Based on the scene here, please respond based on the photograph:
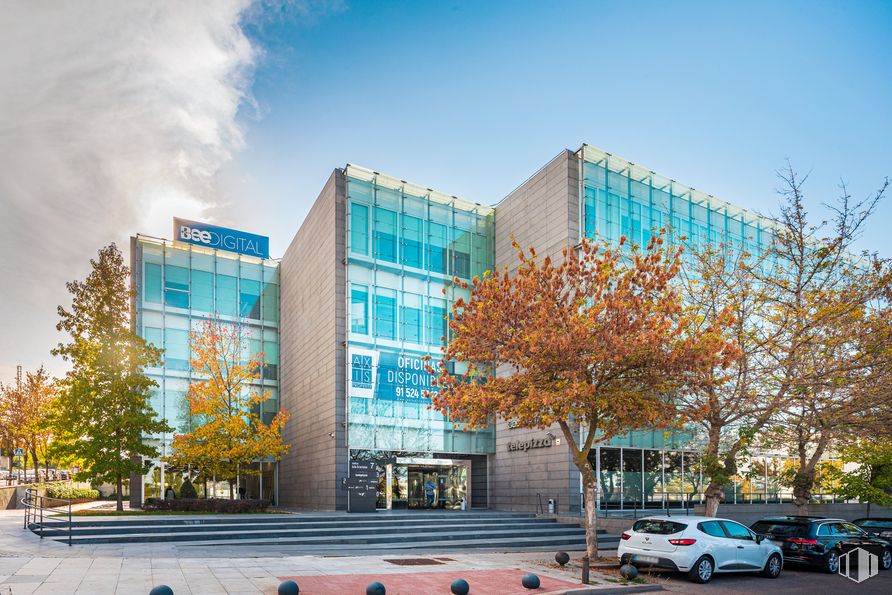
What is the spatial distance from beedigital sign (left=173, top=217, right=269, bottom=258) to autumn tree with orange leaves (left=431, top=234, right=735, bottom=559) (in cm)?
2451

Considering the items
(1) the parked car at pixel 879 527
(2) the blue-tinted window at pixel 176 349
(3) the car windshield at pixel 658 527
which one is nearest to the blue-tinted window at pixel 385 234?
(2) the blue-tinted window at pixel 176 349

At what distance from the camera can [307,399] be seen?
33.8 metres

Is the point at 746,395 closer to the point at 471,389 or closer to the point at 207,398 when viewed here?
the point at 471,389

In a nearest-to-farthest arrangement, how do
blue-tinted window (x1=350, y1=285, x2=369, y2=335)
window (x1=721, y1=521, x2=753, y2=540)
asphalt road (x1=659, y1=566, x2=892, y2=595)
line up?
asphalt road (x1=659, y1=566, x2=892, y2=595), window (x1=721, y1=521, x2=753, y2=540), blue-tinted window (x1=350, y1=285, x2=369, y2=335)

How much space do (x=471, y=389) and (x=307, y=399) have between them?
1867 centimetres

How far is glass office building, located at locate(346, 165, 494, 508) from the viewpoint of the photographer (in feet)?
97.9

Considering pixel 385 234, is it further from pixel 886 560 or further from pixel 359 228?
pixel 886 560

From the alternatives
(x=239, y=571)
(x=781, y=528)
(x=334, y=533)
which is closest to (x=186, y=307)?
(x=334, y=533)

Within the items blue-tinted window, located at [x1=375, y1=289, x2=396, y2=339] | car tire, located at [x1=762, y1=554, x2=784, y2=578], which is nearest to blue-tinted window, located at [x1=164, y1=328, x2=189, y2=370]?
blue-tinted window, located at [x1=375, y1=289, x2=396, y2=339]

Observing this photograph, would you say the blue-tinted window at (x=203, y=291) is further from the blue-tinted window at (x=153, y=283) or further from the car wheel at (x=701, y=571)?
the car wheel at (x=701, y=571)

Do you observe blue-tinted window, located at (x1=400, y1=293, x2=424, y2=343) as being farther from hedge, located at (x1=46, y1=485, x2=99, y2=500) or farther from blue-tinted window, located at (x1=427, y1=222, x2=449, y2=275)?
hedge, located at (x1=46, y1=485, x2=99, y2=500)

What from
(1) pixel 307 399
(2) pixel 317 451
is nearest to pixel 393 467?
(2) pixel 317 451

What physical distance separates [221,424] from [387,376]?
700cm

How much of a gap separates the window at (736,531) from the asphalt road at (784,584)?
948mm
